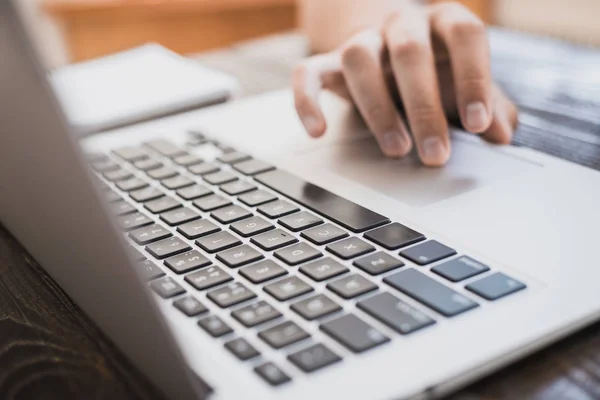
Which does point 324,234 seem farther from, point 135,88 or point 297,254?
point 135,88

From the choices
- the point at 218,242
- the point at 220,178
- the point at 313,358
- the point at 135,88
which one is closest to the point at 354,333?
the point at 313,358

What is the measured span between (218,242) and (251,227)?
2 cm

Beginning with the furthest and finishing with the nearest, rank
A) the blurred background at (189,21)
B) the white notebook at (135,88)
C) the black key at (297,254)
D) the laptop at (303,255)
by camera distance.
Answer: the blurred background at (189,21)
the white notebook at (135,88)
the black key at (297,254)
the laptop at (303,255)

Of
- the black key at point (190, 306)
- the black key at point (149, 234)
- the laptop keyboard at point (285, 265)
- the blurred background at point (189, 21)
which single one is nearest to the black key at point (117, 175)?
the laptop keyboard at point (285, 265)

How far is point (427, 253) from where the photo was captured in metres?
0.36

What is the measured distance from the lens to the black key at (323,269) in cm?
34

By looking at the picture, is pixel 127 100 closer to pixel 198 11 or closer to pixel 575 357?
pixel 575 357

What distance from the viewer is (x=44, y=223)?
1.08ft

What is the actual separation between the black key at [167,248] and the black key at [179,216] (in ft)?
0.09

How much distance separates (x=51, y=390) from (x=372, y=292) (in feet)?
0.47

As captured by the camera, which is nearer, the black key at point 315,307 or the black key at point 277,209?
the black key at point 315,307

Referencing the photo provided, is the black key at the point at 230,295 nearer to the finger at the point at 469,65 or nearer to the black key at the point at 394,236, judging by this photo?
the black key at the point at 394,236

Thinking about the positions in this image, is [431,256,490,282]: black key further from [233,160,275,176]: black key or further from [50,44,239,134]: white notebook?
[50,44,239,134]: white notebook

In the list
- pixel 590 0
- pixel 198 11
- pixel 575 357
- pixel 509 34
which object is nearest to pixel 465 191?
pixel 575 357
